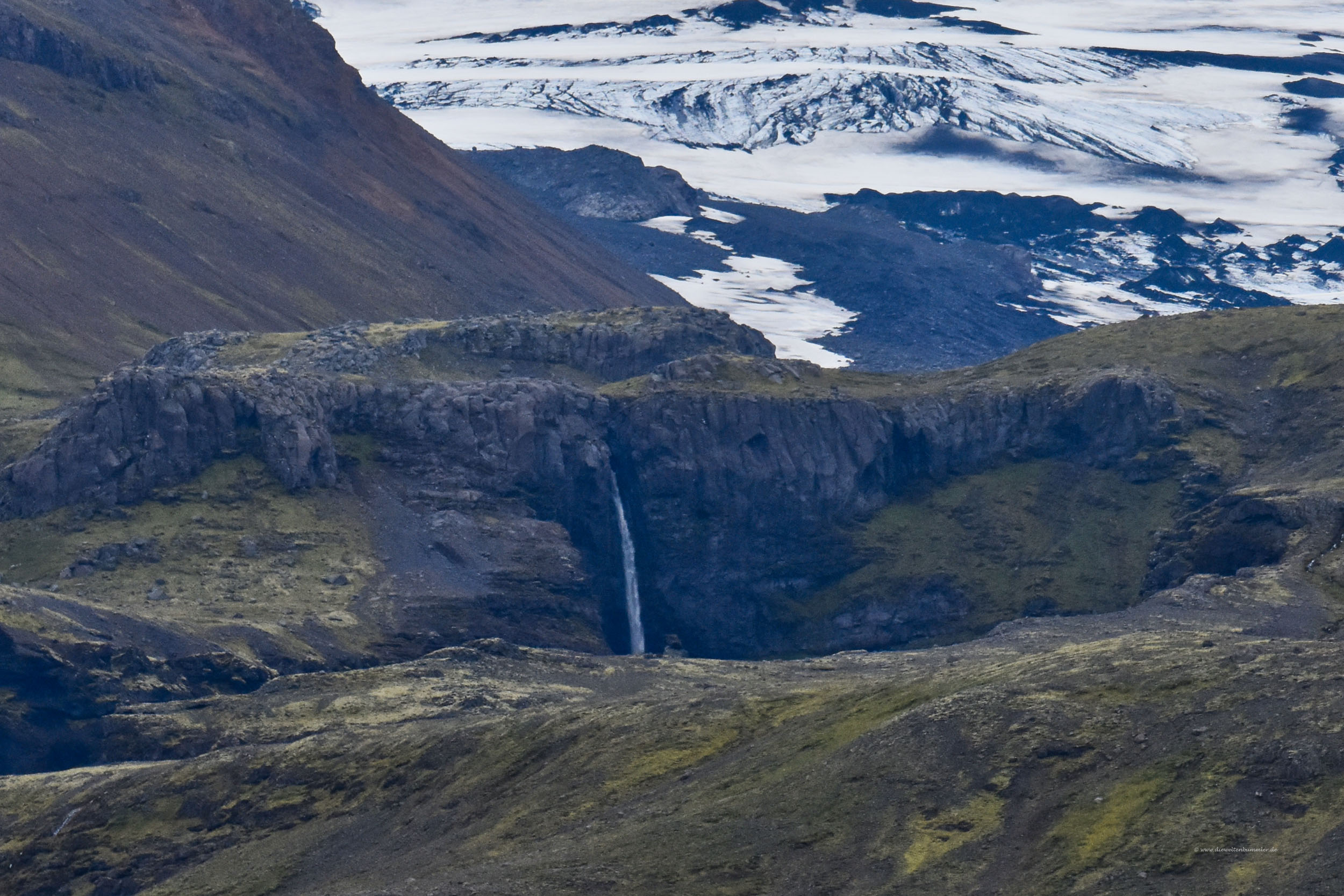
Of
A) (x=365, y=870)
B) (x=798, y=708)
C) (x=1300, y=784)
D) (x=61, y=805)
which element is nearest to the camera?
(x=1300, y=784)

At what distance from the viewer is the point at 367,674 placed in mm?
172625

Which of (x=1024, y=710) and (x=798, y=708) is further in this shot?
(x=798, y=708)

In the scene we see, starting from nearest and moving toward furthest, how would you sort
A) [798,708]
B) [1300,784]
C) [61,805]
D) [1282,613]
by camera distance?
[1300,784]
[798,708]
[61,805]
[1282,613]

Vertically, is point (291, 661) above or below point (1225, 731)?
below

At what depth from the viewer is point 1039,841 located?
102 m

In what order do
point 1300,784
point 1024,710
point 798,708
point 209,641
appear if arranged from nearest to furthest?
point 1300,784 → point 1024,710 → point 798,708 → point 209,641

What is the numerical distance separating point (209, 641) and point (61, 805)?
122 ft

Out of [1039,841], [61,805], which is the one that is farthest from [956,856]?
[61,805]

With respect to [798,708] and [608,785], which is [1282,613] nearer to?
[798,708]

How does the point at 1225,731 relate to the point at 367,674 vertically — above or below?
above

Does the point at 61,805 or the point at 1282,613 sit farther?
the point at 1282,613

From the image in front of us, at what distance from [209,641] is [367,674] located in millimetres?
19002

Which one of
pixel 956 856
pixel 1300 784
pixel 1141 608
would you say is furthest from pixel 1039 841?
pixel 1141 608

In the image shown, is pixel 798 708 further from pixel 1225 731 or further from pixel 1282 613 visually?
pixel 1282 613
